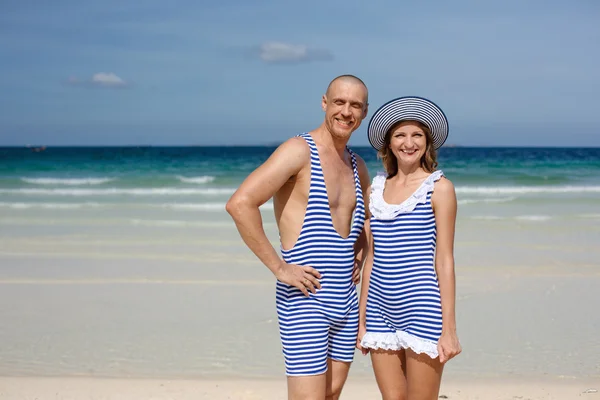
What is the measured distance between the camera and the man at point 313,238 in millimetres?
3467

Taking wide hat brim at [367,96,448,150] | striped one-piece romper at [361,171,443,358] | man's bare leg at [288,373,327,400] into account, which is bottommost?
man's bare leg at [288,373,327,400]

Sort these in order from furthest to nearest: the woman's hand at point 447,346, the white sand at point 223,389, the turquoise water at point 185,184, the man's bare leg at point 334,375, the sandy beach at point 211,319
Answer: the turquoise water at point 185,184, the sandy beach at point 211,319, the white sand at point 223,389, the man's bare leg at point 334,375, the woman's hand at point 447,346

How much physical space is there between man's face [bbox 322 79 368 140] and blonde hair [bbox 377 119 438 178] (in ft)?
0.67

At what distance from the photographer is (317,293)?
3523 mm

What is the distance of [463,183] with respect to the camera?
87.5 ft

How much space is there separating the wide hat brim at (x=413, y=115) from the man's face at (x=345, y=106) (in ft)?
0.37

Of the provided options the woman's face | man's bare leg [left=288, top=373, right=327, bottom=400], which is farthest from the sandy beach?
the woman's face

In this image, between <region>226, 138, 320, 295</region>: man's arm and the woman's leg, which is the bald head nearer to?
<region>226, 138, 320, 295</region>: man's arm

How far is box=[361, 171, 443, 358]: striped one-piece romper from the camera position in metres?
3.37

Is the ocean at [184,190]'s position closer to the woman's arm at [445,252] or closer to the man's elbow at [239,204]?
the man's elbow at [239,204]

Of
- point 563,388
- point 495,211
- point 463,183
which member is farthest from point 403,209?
point 463,183

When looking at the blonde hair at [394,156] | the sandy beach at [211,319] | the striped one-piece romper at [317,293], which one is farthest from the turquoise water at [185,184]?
the striped one-piece romper at [317,293]

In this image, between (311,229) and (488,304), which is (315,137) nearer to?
(311,229)

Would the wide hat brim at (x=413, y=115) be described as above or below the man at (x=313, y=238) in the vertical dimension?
above
